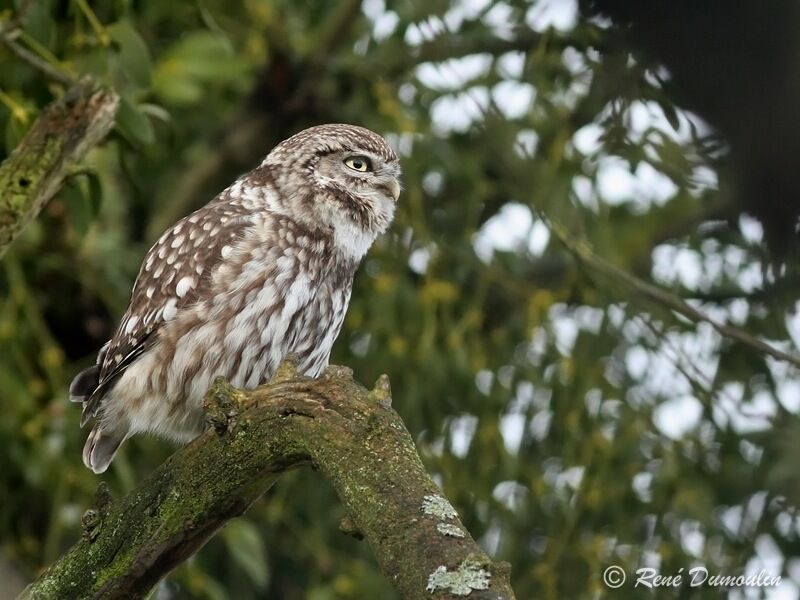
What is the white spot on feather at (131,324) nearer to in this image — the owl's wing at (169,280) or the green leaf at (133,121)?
the owl's wing at (169,280)

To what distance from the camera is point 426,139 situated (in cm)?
329

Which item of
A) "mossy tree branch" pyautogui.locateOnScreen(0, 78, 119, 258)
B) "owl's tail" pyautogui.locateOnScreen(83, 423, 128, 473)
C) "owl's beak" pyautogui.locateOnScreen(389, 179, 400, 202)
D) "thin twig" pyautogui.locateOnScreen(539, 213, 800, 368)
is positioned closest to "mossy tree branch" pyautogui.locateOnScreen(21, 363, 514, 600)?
"thin twig" pyautogui.locateOnScreen(539, 213, 800, 368)

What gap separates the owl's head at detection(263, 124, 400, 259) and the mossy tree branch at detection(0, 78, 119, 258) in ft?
1.88

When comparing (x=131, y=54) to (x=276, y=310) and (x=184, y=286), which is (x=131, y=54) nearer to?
(x=184, y=286)

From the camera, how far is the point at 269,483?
5.54 feet

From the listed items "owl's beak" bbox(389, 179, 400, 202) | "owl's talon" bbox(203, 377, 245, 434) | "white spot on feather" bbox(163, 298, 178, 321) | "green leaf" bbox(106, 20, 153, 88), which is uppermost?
"green leaf" bbox(106, 20, 153, 88)

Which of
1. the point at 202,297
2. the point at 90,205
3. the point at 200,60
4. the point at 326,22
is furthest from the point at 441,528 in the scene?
the point at 326,22

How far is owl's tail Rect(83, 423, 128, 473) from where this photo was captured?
262 centimetres

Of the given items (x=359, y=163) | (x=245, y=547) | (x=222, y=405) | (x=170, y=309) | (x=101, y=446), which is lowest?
(x=245, y=547)

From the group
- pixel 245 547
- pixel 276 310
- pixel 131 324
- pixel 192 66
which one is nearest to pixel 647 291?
pixel 276 310

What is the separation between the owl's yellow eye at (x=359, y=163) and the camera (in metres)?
2.77

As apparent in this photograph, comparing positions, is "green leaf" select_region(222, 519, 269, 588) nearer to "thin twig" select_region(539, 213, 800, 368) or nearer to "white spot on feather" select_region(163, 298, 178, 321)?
"white spot on feather" select_region(163, 298, 178, 321)

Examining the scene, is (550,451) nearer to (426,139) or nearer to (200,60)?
(426,139)

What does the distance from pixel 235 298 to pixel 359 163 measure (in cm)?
52
